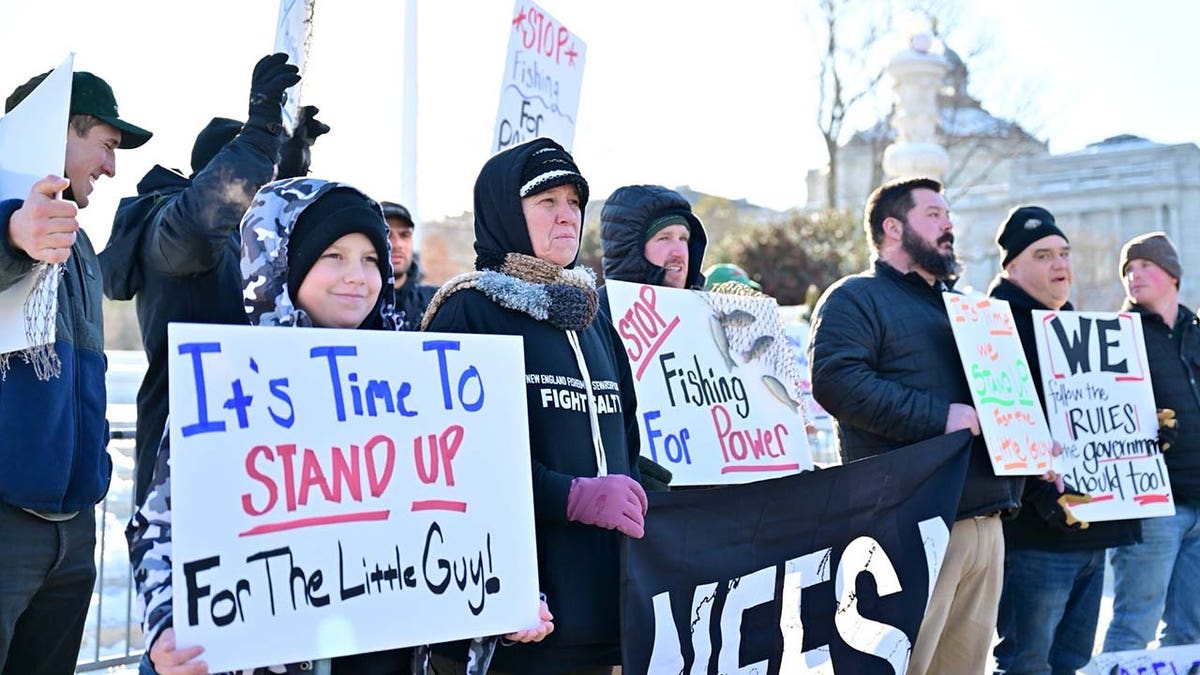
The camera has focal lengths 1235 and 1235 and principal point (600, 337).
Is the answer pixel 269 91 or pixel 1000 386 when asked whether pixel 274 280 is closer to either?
pixel 269 91

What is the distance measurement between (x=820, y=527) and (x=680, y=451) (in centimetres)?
69

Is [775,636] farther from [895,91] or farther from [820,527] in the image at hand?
[895,91]

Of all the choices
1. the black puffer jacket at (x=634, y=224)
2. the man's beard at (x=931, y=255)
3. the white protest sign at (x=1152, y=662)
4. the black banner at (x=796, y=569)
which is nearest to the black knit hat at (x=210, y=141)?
the black puffer jacket at (x=634, y=224)

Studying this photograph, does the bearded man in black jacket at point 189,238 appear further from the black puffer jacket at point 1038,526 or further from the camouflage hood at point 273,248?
→ the black puffer jacket at point 1038,526

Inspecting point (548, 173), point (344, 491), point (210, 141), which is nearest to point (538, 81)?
point (210, 141)

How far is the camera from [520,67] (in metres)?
6.30

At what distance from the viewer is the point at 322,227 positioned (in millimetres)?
2764

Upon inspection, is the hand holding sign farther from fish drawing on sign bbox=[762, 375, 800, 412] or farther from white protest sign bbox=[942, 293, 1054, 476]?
white protest sign bbox=[942, 293, 1054, 476]

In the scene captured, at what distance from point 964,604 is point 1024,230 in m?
1.78

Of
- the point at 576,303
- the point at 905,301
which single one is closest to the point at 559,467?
the point at 576,303

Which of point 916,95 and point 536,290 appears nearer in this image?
point 536,290

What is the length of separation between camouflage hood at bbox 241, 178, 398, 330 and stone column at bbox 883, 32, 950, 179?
1576cm

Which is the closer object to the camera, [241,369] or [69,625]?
[241,369]

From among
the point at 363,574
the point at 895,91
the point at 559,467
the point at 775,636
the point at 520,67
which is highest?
the point at 895,91
